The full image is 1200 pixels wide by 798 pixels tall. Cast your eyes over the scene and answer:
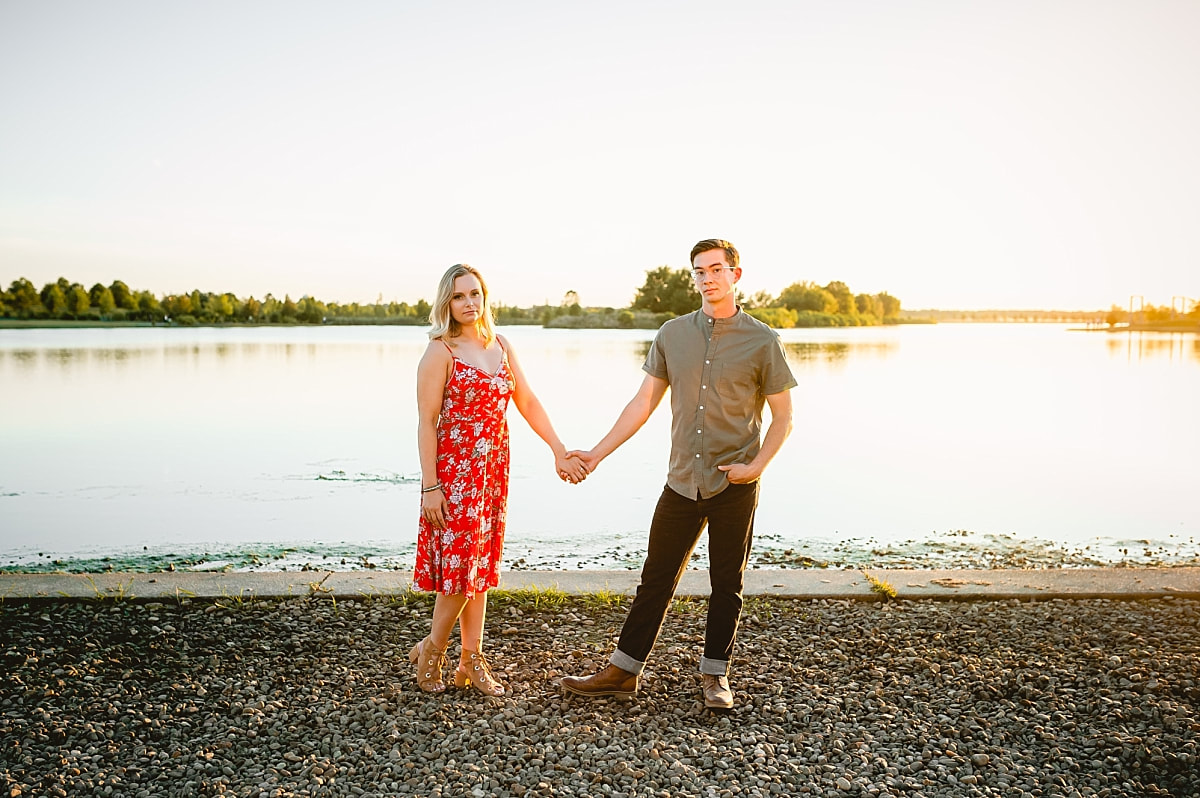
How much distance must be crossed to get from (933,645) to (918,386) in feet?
68.0

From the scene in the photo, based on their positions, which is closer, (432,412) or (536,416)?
(432,412)

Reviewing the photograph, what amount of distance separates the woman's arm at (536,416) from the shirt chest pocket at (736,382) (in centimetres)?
85

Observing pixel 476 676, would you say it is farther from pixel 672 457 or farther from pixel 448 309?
pixel 448 309

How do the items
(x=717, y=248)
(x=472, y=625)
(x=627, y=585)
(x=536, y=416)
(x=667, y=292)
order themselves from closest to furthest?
(x=717, y=248)
(x=472, y=625)
(x=536, y=416)
(x=627, y=585)
(x=667, y=292)

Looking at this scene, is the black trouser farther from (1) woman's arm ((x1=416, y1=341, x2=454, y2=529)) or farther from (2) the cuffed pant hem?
(1) woman's arm ((x1=416, y1=341, x2=454, y2=529))

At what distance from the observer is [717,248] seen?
427 cm

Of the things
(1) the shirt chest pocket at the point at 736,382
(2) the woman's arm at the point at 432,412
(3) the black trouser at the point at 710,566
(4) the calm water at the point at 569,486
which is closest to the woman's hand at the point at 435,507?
(2) the woman's arm at the point at 432,412

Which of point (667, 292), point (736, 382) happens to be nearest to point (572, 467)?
point (736, 382)

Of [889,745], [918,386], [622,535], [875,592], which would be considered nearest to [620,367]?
[918,386]

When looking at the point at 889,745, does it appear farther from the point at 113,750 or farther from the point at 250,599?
the point at 250,599

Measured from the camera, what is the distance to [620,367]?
30359mm

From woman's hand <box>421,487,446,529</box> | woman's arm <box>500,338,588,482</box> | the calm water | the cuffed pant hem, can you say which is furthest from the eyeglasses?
the calm water

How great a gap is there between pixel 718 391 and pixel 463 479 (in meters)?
1.29

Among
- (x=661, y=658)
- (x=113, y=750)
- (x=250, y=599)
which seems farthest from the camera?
(x=250, y=599)
